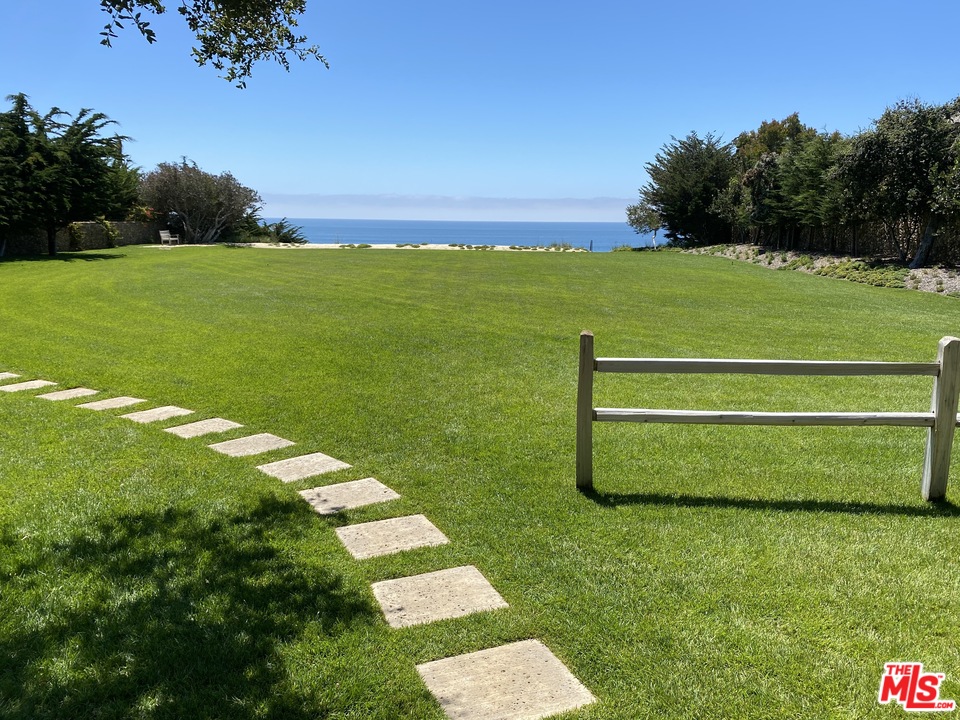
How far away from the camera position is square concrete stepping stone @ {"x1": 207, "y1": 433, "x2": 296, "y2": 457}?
5129mm

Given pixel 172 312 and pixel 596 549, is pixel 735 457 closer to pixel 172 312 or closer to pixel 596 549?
pixel 596 549

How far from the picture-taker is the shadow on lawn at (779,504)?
13.3 ft

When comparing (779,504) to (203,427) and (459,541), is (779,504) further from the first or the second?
(203,427)

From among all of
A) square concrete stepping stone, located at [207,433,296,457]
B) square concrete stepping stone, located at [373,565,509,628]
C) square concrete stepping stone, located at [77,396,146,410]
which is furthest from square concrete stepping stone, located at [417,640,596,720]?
square concrete stepping stone, located at [77,396,146,410]

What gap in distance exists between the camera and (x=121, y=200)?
27.3 m

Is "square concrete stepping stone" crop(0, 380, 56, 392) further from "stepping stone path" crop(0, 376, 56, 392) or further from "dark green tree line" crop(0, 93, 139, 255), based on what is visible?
"dark green tree line" crop(0, 93, 139, 255)

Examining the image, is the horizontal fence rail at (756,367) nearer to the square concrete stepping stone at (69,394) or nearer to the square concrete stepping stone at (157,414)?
the square concrete stepping stone at (157,414)

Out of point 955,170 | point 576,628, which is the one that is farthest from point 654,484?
point 955,170

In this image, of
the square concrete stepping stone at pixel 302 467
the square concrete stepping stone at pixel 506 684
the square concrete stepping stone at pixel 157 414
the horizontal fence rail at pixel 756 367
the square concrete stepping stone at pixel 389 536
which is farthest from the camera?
the square concrete stepping stone at pixel 157 414

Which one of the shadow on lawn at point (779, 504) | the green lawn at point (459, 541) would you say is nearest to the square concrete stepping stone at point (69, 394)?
the green lawn at point (459, 541)

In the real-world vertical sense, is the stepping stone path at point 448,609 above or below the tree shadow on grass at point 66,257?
below

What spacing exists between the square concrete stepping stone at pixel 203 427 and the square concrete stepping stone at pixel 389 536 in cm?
241

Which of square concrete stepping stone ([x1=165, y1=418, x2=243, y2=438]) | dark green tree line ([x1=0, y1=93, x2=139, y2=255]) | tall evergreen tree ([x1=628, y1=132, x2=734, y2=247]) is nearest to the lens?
square concrete stepping stone ([x1=165, y1=418, x2=243, y2=438])

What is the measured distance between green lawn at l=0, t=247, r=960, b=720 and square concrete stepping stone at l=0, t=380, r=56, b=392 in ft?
0.87
